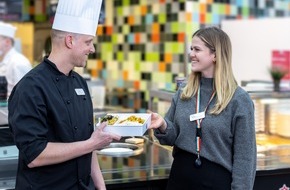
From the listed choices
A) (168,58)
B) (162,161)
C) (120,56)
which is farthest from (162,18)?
(162,161)

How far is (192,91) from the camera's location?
89.0 inches

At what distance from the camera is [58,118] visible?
1.72 m

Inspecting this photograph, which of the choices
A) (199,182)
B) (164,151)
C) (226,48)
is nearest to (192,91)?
(226,48)

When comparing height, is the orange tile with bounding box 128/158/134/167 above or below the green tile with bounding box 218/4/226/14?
below

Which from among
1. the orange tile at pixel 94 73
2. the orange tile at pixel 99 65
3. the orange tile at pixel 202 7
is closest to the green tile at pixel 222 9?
the orange tile at pixel 202 7

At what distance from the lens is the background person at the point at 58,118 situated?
1681 millimetres

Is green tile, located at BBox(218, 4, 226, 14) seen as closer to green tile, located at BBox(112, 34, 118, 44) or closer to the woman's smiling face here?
green tile, located at BBox(112, 34, 118, 44)

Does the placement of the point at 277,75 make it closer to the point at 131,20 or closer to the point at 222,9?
the point at 222,9

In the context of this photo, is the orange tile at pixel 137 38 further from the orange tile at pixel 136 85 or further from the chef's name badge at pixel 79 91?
the chef's name badge at pixel 79 91

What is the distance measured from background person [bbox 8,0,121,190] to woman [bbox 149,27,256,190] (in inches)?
19.5

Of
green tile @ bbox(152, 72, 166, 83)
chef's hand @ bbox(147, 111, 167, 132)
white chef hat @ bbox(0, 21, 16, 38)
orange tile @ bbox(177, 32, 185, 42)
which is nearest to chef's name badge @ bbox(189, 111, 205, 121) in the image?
chef's hand @ bbox(147, 111, 167, 132)

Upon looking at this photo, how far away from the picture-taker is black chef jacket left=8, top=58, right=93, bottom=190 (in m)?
1.67

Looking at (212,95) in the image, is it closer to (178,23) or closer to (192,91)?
(192,91)

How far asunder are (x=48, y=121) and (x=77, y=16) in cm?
44
